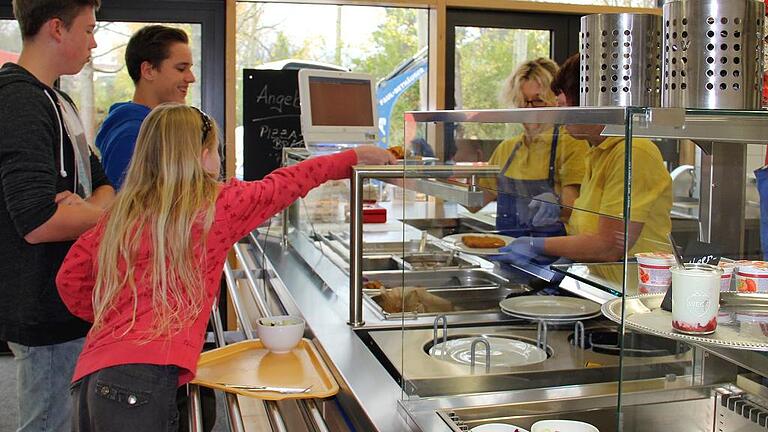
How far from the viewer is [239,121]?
4.83 m

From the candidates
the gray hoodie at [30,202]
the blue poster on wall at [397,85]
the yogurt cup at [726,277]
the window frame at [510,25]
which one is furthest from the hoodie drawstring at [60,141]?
the window frame at [510,25]

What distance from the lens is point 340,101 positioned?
3090 millimetres

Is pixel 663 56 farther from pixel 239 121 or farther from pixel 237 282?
pixel 239 121

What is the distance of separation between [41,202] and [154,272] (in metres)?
0.33

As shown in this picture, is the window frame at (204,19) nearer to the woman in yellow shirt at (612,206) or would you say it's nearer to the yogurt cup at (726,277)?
the woman in yellow shirt at (612,206)

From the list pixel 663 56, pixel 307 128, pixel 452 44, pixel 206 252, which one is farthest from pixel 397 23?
pixel 663 56

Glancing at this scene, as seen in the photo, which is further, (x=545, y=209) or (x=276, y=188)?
(x=276, y=188)

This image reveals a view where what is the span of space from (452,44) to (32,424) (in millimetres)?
3864

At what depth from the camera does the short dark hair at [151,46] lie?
287 cm

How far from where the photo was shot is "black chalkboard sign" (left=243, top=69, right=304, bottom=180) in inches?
184

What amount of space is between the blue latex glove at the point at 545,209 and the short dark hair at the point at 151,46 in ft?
6.08

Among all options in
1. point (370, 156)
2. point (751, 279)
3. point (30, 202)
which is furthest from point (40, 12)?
point (751, 279)

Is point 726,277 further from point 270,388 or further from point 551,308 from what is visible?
point 270,388

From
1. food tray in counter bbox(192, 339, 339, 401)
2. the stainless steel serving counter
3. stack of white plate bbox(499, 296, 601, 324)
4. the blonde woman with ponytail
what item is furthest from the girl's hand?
stack of white plate bbox(499, 296, 601, 324)
